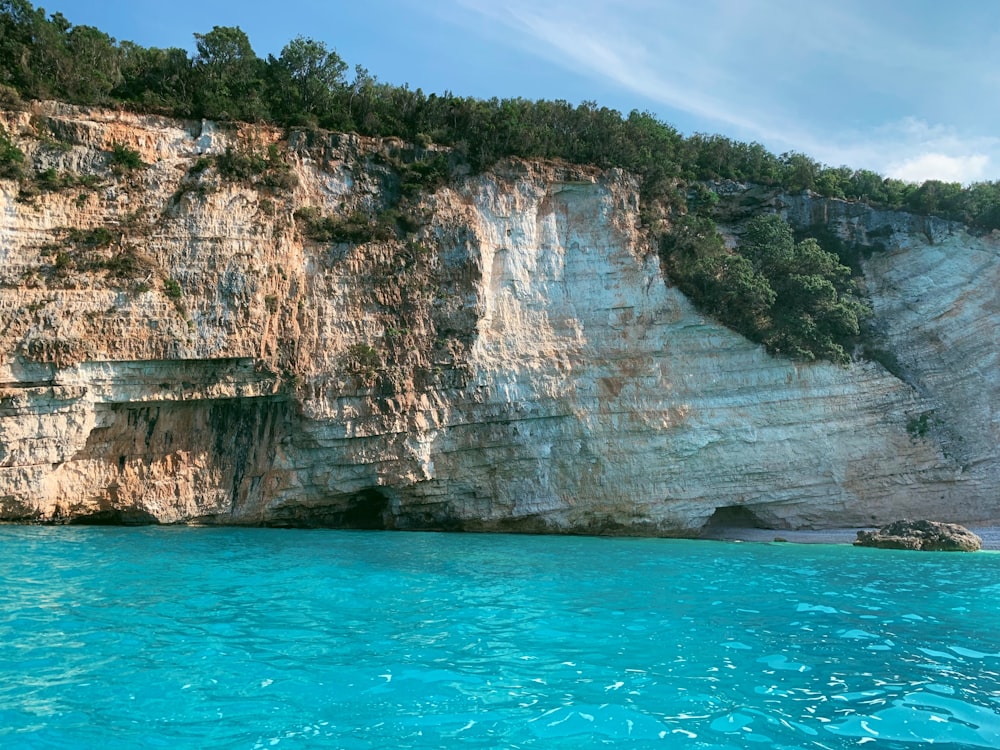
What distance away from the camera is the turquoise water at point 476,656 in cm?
515

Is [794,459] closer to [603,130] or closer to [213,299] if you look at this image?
[603,130]

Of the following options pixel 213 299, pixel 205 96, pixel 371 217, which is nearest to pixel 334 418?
pixel 213 299

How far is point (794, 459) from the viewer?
23531 mm

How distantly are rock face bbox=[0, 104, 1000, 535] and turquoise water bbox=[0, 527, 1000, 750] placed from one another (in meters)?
6.61

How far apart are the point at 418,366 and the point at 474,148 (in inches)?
326

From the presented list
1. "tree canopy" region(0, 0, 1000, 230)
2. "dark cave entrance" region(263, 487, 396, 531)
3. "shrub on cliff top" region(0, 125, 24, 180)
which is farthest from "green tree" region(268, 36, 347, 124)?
"dark cave entrance" region(263, 487, 396, 531)

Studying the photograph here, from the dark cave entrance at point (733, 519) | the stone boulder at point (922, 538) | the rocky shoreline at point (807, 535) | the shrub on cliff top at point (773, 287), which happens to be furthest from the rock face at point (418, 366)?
the stone boulder at point (922, 538)

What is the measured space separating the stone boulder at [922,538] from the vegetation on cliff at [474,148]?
609 centimetres

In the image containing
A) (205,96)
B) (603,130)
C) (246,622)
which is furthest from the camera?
(603,130)

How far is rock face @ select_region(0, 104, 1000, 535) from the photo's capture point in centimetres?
1853

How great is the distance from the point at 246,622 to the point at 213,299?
535 inches

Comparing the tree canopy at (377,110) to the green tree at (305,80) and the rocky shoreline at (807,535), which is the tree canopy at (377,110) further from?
the rocky shoreline at (807,535)

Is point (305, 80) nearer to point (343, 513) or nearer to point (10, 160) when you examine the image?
point (10, 160)

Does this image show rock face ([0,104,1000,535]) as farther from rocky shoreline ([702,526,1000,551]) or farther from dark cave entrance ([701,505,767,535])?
rocky shoreline ([702,526,1000,551])
